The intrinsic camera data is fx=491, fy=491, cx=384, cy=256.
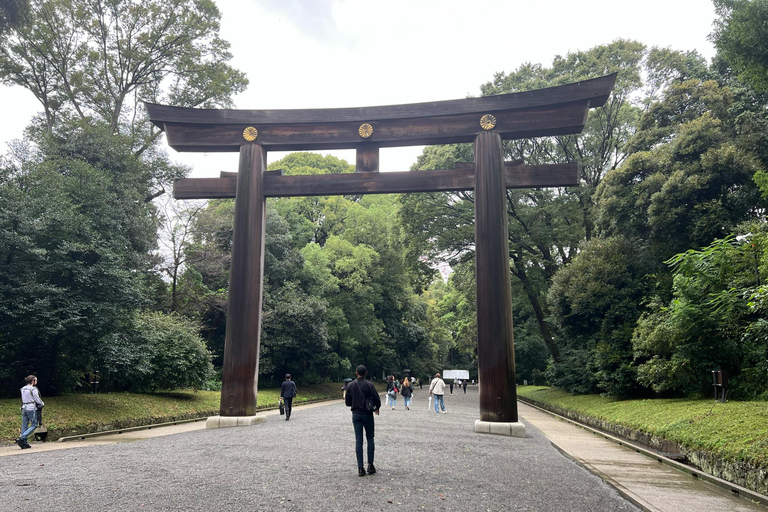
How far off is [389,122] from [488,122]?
275cm

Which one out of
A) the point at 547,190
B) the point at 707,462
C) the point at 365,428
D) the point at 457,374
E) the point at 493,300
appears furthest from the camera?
the point at 457,374

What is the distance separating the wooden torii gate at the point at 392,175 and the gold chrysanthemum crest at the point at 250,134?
32 mm

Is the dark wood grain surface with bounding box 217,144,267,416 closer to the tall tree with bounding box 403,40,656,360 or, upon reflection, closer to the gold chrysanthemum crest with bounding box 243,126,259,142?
the gold chrysanthemum crest with bounding box 243,126,259,142

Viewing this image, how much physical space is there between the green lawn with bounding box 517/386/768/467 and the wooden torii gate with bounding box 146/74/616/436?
3573 millimetres

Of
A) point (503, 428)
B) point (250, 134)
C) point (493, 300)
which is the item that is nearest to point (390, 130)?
point (250, 134)

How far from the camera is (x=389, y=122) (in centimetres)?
1388

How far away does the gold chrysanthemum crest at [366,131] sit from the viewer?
13750 millimetres

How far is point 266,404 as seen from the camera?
22203 mm

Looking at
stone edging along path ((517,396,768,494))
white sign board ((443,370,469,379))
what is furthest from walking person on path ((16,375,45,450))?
white sign board ((443,370,469,379))

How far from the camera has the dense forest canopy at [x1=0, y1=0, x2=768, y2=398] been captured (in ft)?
43.8

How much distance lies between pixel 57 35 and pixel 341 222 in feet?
77.9

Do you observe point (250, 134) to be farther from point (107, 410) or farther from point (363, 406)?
point (363, 406)

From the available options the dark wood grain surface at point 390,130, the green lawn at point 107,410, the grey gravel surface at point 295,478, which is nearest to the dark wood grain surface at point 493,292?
the dark wood grain surface at point 390,130

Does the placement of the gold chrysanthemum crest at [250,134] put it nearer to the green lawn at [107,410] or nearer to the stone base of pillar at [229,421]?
the stone base of pillar at [229,421]
